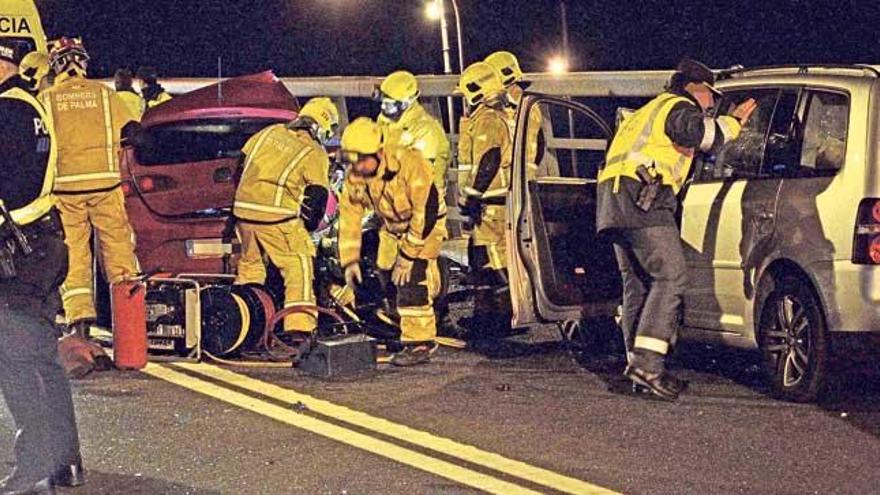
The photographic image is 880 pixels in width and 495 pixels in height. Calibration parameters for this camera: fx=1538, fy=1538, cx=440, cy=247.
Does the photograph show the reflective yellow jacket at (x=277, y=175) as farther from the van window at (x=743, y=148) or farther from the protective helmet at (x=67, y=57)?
the van window at (x=743, y=148)

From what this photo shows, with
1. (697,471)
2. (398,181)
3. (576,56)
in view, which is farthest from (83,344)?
(576,56)

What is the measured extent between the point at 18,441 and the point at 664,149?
12.3 ft

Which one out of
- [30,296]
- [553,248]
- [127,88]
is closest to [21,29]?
[30,296]

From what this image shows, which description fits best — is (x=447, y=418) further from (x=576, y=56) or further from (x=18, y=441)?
(x=576, y=56)

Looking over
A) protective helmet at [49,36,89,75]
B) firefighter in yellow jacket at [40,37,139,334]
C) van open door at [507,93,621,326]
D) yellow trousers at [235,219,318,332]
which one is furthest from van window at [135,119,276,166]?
van open door at [507,93,621,326]

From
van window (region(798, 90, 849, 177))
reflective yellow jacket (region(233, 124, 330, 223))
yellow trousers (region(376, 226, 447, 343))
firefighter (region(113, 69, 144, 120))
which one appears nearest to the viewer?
van window (region(798, 90, 849, 177))

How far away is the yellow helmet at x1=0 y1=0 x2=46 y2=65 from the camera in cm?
660

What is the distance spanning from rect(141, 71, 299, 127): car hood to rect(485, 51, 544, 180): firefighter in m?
1.50

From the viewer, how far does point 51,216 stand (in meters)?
6.45

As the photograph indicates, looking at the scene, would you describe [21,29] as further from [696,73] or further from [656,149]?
[696,73]

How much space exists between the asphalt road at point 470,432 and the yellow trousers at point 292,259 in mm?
608

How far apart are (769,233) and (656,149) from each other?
745 mm

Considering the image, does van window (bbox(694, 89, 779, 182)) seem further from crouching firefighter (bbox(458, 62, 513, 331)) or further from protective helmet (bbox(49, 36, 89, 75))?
protective helmet (bbox(49, 36, 89, 75))

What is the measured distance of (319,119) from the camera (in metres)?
10.3
